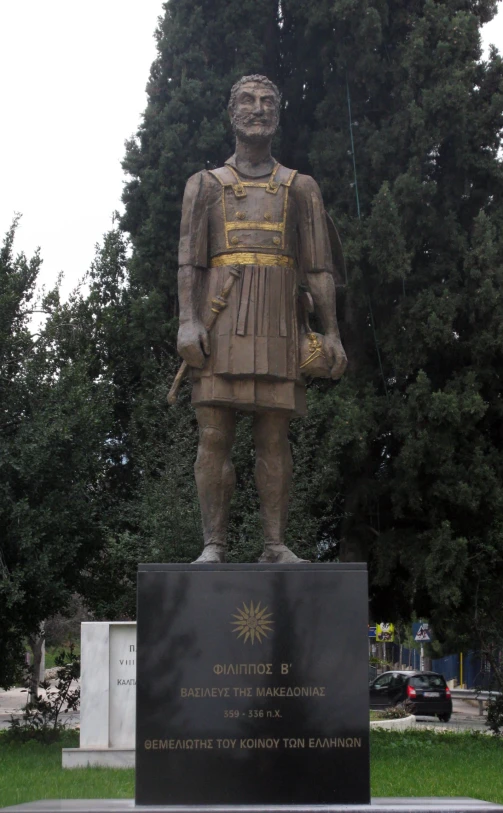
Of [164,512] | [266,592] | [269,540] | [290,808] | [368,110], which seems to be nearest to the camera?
[290,808]

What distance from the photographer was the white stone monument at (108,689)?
11.7 m

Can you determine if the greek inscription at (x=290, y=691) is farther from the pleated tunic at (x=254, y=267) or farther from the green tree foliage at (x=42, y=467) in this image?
the green tree foliage at (x=42, y=467)

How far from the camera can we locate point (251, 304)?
6.41 m

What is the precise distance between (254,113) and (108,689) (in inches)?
286

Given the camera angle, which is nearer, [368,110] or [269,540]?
[269,540]

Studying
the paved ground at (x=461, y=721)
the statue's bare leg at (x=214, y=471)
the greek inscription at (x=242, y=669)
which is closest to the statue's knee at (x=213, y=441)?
the statue's bare leg at (x=214, y=471)

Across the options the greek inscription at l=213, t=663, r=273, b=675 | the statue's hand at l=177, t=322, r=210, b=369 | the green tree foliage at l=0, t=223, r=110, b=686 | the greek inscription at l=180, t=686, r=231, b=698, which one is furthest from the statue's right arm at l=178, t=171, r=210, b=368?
the green tree foliage at l=0, t=223, r=110, b=686

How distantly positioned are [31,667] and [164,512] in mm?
3423

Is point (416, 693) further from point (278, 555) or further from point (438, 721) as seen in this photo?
point (278, 555)

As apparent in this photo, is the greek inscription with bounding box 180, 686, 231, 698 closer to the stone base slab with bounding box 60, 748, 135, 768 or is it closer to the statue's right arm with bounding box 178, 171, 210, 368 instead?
the statue's right arm with bounding box 178, 171, 210, 368

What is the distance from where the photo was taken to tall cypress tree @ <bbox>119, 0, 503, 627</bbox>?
1441 cm

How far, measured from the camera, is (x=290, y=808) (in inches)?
211

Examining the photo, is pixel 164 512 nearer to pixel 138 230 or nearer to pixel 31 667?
pixel 31 667

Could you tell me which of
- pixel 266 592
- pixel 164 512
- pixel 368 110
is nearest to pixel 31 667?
pixel 164 512
